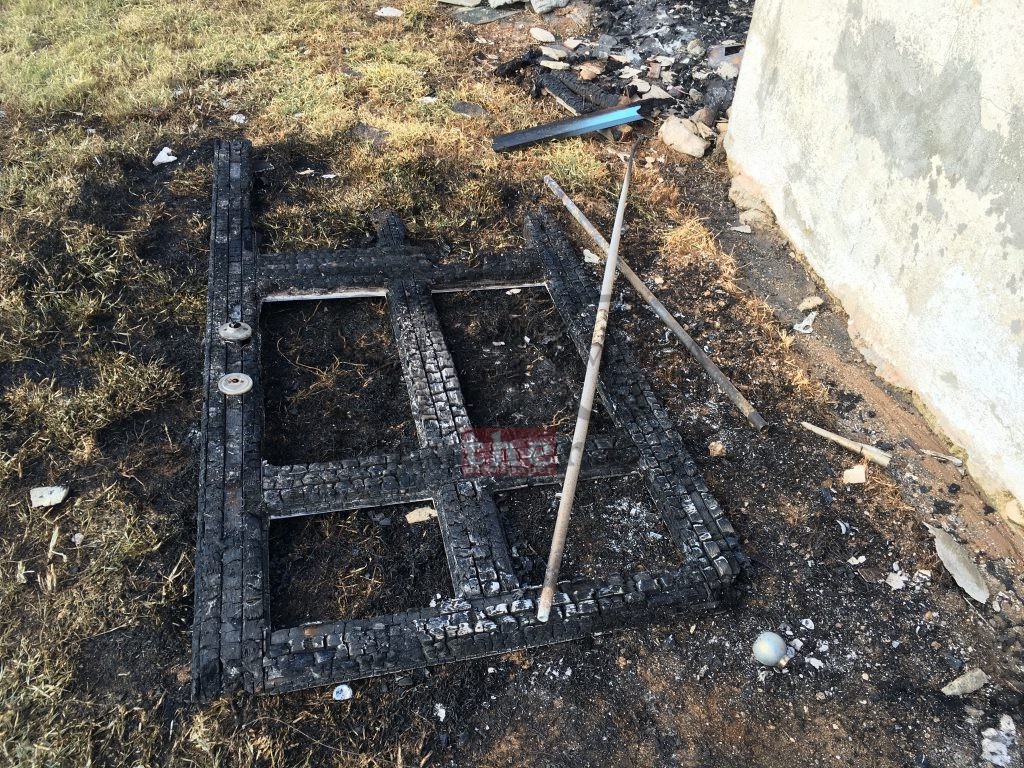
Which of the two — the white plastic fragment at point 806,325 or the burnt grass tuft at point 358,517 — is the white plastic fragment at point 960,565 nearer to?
the burnt grass tuft at point 358,517

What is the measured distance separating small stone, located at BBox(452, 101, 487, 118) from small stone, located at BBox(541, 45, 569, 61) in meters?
1.26

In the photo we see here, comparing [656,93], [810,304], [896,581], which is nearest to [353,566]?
[896,581]

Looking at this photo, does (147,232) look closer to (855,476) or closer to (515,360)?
(515,360)

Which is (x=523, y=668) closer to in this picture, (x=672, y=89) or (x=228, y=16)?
(x=672, y=89)

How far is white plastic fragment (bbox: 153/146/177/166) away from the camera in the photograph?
5.97 m

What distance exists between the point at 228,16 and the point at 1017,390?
7811 mm

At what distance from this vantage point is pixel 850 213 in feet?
15.5

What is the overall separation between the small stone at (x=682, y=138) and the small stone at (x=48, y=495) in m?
4.98

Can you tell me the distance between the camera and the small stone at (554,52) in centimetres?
759

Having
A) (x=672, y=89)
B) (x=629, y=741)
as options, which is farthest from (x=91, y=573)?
(x=672, y=89)

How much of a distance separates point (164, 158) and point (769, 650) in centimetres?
546

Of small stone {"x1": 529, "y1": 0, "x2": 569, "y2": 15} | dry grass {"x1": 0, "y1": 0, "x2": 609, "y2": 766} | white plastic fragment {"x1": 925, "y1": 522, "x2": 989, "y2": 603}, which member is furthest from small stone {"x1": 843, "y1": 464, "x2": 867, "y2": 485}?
small stone {"x1": 529, "y1": 0, "x2": 569, "y2": 15}

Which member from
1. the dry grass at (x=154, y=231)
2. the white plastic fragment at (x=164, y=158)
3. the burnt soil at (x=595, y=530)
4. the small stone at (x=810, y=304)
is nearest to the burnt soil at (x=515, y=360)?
the burnt soil at (x=595, y=530)

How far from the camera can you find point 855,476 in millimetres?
3947
